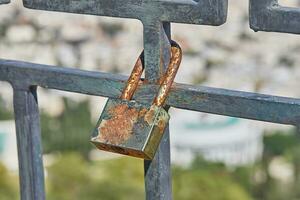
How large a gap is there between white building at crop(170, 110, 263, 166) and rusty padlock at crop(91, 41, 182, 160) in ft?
40.6

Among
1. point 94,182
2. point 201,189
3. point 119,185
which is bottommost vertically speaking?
point 94,182

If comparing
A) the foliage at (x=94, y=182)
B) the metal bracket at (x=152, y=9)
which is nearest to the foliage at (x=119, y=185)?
the foliage at (x=94, y=182)

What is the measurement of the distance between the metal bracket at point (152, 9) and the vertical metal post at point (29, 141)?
9 cm

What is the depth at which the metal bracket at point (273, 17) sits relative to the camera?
1.68 ft

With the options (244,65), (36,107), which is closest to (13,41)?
(244,65)

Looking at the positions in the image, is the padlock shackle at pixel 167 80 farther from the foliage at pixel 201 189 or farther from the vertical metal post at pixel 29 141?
the foliage at pixel 201 189

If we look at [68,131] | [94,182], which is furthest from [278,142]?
[94,182]

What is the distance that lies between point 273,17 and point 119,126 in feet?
0.45

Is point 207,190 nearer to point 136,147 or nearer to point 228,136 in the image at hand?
point 228,136

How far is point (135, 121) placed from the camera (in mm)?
567

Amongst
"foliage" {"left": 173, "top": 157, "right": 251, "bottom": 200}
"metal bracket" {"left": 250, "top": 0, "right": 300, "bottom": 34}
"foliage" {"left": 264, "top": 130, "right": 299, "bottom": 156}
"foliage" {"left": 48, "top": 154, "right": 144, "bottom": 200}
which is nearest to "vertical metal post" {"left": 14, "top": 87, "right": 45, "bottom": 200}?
"metal bracket" {"left": 250, "top": 0, "right": 300, "bottom": 34}

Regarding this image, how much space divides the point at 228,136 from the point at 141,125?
13460 mm

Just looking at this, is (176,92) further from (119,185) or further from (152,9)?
(119,185)

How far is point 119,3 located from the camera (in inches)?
23.0
